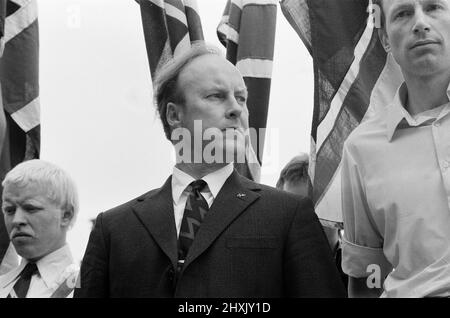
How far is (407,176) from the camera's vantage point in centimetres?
224

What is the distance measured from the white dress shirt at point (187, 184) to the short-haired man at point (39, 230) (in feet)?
1.86

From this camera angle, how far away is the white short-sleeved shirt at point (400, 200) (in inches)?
84.0

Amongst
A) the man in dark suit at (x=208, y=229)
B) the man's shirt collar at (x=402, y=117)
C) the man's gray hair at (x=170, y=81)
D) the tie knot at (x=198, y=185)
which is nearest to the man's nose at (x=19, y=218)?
the man in dark suit at (x=208, y=229)

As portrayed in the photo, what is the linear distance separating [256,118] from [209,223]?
4.24ft

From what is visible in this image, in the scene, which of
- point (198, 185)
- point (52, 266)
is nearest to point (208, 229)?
point (198, 185)

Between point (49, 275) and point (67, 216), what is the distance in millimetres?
233

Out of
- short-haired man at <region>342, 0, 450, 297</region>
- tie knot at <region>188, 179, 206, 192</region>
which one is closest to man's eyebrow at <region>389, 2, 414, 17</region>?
short-haired man at <region>342, 0, 450, 297</region>

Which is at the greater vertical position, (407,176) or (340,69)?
(340,69)

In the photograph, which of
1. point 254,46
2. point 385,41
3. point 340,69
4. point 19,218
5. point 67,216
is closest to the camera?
point 385,41

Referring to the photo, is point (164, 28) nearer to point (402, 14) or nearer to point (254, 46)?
point (254, 46)

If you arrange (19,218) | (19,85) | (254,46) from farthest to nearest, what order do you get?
(19,85), (254,46), (19,218)

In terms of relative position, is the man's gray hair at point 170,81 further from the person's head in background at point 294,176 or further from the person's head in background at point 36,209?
the person's head in background at point 294,176
